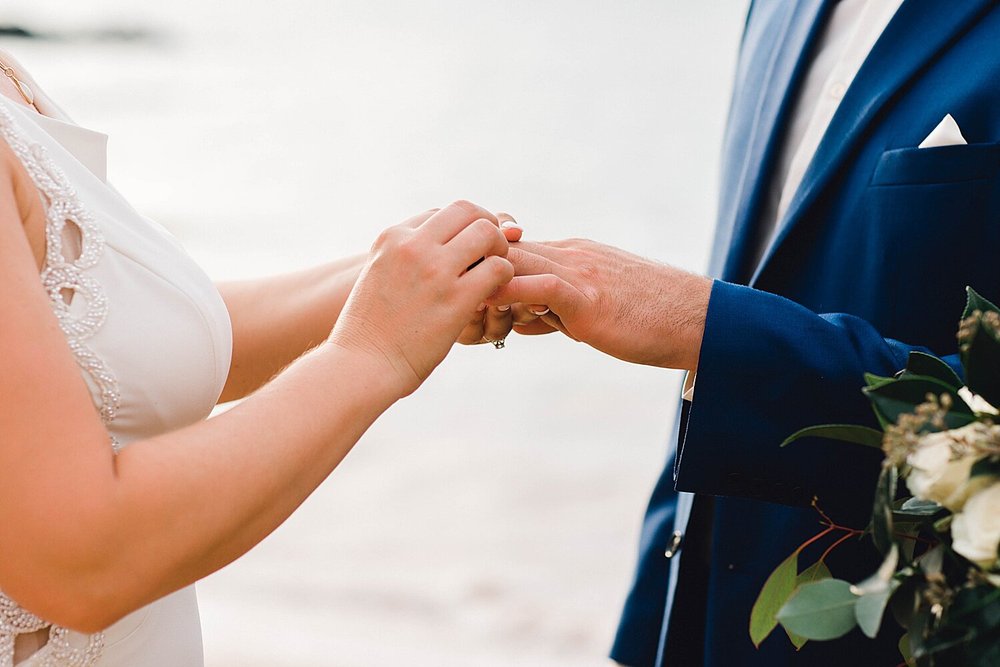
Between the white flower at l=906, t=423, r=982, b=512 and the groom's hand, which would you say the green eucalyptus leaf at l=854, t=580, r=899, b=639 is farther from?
the groom's hand

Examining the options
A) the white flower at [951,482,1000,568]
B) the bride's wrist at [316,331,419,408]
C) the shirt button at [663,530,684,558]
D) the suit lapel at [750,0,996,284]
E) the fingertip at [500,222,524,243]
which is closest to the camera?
the white flower at [951,482,1000,568]

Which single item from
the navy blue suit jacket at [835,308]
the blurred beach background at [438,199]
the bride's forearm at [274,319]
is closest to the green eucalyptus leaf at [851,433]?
the navy blue suit jacket at [835,308]

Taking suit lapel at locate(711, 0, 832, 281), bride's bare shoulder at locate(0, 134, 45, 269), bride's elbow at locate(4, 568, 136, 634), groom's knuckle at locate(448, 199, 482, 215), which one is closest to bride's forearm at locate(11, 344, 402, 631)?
bride's elbow at locate(4, 568, 136, 634)

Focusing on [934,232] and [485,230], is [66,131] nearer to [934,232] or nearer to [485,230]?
[485,230]

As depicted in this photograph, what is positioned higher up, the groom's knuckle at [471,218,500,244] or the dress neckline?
the dress neckline

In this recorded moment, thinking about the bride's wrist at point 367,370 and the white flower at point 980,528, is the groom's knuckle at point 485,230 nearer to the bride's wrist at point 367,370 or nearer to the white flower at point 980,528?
the bride's wrist at point 367,370

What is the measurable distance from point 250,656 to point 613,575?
137cm

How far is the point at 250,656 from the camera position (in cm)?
331

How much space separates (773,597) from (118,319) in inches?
28.0

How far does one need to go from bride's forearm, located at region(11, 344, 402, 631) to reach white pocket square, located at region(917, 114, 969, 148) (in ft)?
2.67

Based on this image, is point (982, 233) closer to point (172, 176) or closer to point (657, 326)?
point (657, 326)

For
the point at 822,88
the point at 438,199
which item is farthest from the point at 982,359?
the point at 438,199

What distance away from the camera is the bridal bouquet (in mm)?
699

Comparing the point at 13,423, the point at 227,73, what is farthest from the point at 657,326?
the point at 227,73
